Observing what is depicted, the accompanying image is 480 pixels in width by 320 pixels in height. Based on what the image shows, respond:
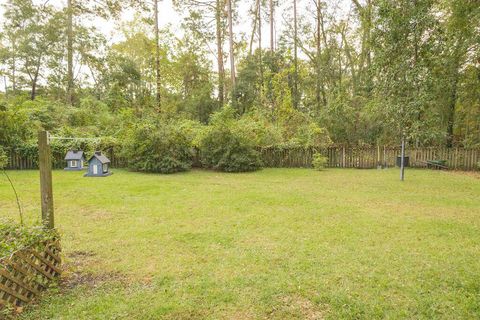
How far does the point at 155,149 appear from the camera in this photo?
11.7 metres

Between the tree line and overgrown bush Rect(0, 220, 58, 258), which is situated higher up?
the tree line

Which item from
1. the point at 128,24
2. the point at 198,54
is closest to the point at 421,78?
the point at 198,54

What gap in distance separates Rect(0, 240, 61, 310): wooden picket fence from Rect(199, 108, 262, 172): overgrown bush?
9.10 meters

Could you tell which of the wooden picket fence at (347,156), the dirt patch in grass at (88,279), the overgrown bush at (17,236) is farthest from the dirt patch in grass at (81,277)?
the wooden picket fence at (347,156)

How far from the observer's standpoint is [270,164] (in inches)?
554

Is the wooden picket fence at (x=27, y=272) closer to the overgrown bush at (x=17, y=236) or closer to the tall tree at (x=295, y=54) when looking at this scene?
the overgrown bush at (x=17, y=236)

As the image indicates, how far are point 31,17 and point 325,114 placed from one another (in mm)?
18894

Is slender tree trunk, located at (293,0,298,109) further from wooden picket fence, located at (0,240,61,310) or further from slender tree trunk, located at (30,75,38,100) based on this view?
wooden picket fence, located at (0,240,61,310)

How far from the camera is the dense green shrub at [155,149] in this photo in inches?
451

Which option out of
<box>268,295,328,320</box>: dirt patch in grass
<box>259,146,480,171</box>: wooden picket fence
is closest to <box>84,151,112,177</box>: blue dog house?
<box>259,146,480,171</box>: wooden picket fence

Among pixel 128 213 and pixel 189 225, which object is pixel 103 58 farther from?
pixel 189 225

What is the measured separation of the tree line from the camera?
9.37 m

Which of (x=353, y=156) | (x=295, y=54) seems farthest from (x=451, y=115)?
(x=295, y=54)

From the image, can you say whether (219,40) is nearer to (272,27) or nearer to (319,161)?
(272,27)
